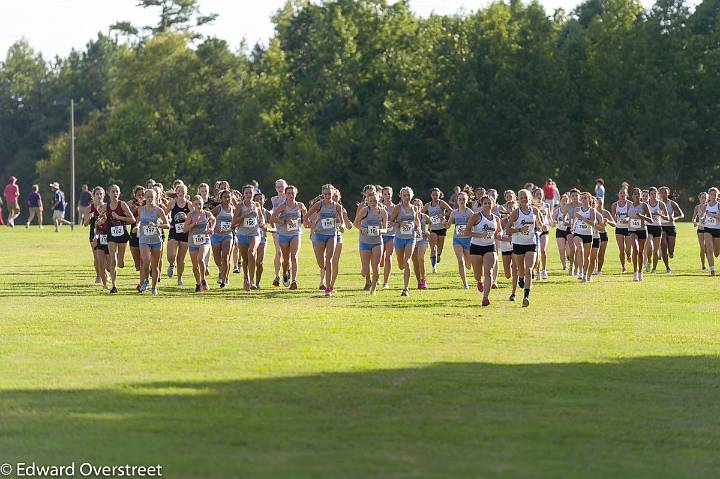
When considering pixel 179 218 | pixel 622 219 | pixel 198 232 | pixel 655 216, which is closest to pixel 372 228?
pixel 198 232

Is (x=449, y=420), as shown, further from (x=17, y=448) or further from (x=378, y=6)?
(x=378, y=6)

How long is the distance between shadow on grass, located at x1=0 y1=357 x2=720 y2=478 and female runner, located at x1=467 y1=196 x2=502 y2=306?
8096 millimetres

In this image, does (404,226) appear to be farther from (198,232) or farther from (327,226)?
(198,232)

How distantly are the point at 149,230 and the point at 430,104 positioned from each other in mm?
62586

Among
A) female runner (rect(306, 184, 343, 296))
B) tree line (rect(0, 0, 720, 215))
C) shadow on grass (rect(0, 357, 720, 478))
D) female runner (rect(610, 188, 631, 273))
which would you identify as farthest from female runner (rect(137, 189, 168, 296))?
tree line (rect(0, 0, 720, 215))

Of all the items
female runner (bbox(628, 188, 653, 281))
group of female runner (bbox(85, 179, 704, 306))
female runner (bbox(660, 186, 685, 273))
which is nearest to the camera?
group of female runner (bbox(85, 179, 704, 306))

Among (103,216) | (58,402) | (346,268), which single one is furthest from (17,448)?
(346,268)

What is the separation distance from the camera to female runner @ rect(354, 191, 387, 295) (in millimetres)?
25578

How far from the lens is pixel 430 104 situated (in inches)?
3438

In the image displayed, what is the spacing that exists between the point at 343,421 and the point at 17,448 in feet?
8.76

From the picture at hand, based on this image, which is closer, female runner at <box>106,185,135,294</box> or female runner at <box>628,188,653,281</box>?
female runner at <box>106,185,135,294</box>

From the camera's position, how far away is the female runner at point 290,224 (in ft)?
87.5

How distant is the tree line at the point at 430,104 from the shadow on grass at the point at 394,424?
66902mm

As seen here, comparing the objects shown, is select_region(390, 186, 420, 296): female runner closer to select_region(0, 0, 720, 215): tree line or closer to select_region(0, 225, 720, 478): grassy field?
select_region(0, 225, 720, 478): grassy field
